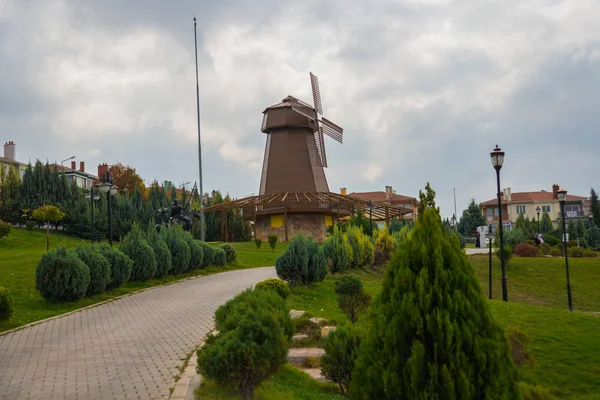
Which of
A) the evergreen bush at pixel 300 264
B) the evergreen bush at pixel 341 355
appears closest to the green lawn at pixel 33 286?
the evergreen bush at pixel 300 264

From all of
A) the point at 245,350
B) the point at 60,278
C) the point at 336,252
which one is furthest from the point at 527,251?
the point at 245,350

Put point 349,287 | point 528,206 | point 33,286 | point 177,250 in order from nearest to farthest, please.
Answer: point 349,287, point 33,286, point 177,250, point 528,206

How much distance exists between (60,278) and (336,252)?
1040cm

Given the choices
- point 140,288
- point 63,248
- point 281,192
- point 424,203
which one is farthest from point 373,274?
point 424,203

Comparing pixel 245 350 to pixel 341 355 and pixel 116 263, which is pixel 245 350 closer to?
pixel 341 355

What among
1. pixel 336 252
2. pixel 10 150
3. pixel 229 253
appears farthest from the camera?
pixel 10 150

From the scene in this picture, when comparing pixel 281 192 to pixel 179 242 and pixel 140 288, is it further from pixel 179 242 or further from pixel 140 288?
pixel 140 288

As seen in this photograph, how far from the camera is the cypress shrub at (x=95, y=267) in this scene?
14423mm

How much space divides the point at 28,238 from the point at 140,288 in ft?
70.4

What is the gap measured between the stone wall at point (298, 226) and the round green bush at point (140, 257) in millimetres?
21694

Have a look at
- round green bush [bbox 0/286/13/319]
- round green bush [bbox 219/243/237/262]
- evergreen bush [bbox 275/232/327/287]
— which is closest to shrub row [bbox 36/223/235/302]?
round green bush [bbox 0/286/13/319]

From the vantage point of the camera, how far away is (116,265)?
15562mm

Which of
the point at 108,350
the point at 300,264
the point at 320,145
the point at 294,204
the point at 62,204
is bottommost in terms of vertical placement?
the point at 108,350

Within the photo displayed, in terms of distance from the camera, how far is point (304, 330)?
1028 centimetres
